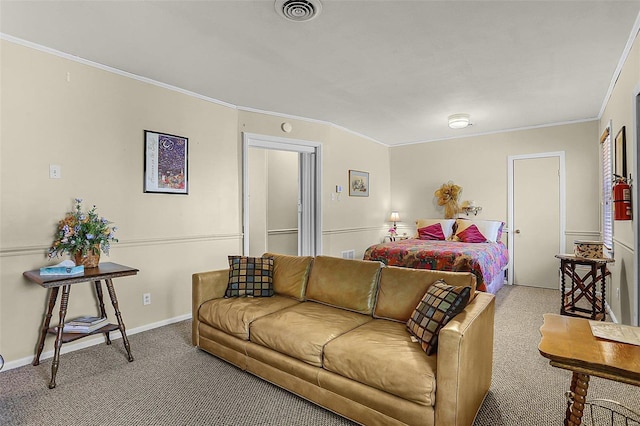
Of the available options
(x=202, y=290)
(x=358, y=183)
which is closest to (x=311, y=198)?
(x=358, y=183)

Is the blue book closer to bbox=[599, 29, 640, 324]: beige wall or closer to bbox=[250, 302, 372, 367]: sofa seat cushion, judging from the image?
bbox=[250, 302, 372, 367]: sofa seat cushion

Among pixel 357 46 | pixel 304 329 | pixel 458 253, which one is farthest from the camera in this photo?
pixel 458 253

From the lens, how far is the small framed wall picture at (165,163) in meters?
3.51

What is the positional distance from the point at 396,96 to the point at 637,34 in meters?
2.09

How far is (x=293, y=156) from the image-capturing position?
6.36 meters

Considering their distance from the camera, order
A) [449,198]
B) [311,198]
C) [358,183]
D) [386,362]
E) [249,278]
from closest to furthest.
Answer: [386,362]
[249,278]
[311,198]
[358,183]
[449,198]

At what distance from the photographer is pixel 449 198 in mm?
6211

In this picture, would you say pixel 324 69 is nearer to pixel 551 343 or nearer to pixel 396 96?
pixel 396 96

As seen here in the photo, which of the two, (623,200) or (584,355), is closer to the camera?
(584,355)

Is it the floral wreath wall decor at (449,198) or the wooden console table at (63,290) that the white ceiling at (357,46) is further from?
the floral wreath wall decor at (449,198)

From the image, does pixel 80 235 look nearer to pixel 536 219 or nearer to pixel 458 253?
pixel 458 253

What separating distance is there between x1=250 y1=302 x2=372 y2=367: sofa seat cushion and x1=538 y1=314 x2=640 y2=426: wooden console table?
3.83ft

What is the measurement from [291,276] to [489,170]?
14.6ft

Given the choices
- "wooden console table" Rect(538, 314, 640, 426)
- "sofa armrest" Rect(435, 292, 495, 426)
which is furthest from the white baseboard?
"wooden console table" Rect(538, 314, 640, 426)
